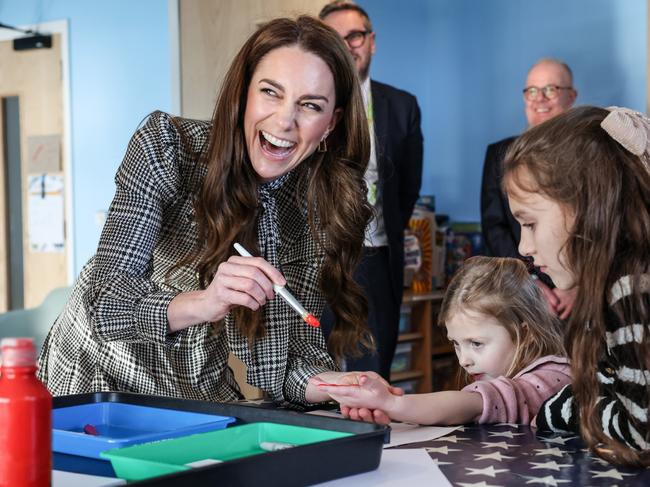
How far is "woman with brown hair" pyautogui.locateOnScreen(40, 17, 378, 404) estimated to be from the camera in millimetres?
1562

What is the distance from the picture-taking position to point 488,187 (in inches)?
142

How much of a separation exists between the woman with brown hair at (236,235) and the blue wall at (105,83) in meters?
2.78

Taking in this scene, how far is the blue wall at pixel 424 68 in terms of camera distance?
4422 millimetres

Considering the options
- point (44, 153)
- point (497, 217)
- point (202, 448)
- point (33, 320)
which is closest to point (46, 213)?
point (44, 153)

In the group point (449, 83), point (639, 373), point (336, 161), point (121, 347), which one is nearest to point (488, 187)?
point (449, 83)

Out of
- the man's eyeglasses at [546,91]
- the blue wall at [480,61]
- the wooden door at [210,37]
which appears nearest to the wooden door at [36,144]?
the wooden door at [210,37]

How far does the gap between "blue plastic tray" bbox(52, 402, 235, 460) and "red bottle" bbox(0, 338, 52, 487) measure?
10.4 inches

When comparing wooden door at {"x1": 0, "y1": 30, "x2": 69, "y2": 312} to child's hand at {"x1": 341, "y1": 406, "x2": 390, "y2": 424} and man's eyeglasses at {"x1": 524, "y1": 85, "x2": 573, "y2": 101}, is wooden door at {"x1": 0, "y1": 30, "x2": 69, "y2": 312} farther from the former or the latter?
child's hand at {"x1": 341, "y1": 406, "x2": 390, "y2": 424}

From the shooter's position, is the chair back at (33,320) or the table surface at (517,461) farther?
the chair back at (33,320)

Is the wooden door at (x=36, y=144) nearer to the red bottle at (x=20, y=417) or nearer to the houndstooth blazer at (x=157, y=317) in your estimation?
the houndstooth blazer at (x=157, y=317)

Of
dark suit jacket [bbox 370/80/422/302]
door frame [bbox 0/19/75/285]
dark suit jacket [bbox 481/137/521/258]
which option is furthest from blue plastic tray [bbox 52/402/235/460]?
door frame [bbox 0/19/75/285]

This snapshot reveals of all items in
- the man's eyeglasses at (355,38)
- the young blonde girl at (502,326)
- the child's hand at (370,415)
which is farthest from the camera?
the man's eyeglasses at (355,38)

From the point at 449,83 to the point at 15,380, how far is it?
4.18m

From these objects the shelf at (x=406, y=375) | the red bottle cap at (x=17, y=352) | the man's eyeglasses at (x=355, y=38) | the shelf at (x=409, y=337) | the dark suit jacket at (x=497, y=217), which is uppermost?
the man's eyeglasses at (x=355, y=38)
